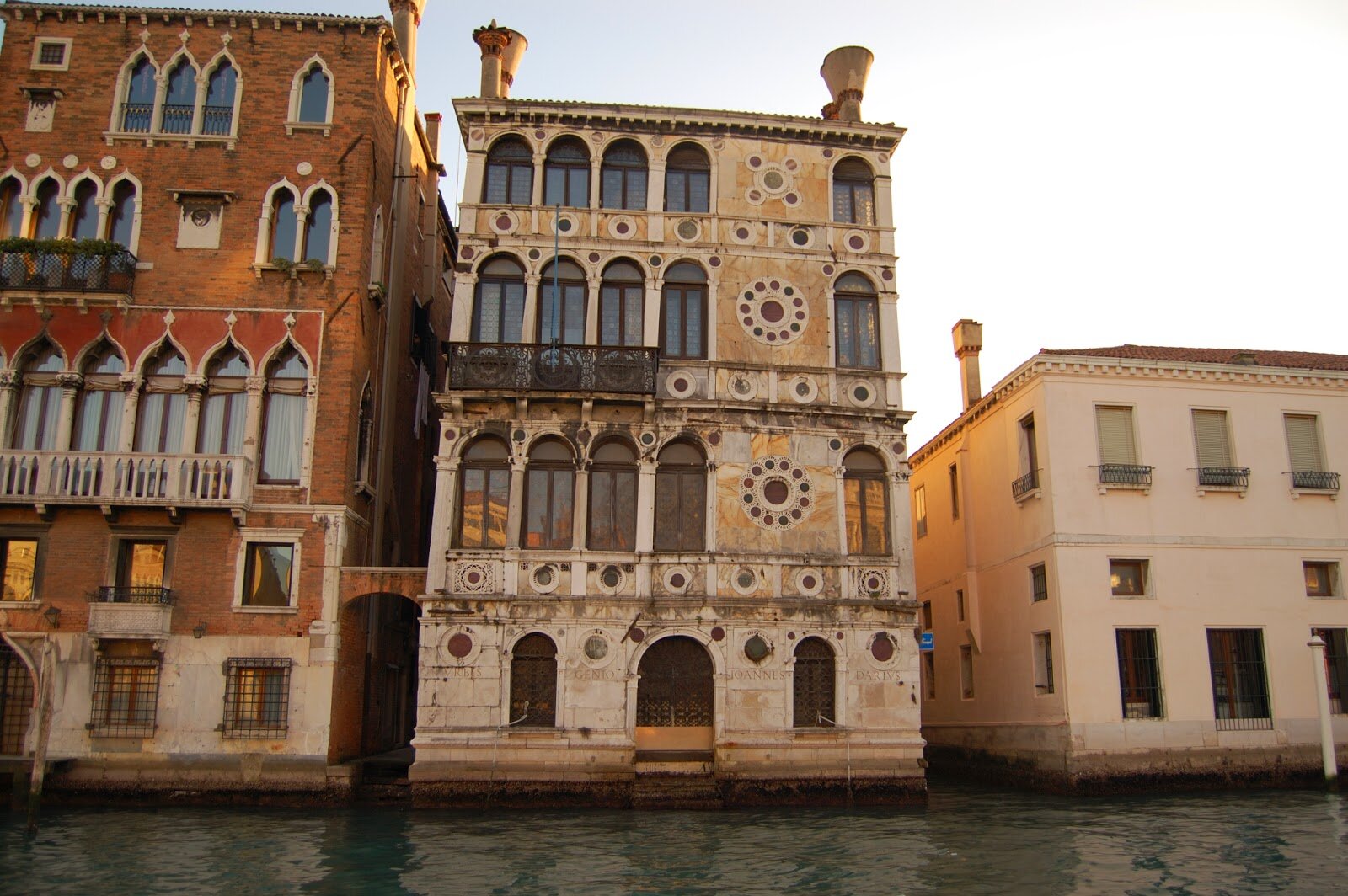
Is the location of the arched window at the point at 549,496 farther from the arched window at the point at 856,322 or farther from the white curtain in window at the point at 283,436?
the arched window at the point at 856,322

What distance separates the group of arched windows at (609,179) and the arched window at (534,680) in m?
9.51

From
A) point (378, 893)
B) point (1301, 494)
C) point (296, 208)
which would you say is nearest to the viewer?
point (378, 893)

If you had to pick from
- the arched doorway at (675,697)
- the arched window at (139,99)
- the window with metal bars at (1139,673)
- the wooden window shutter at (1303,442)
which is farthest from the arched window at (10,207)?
the wooden window shutter at (1303,442)

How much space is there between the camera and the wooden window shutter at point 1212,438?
2533cm

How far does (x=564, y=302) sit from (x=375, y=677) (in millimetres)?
9359

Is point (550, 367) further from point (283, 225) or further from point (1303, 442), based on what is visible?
point (1303, 442)

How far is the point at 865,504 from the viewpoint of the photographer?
76.6 ft

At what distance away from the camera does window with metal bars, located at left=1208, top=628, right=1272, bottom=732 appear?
2397cm

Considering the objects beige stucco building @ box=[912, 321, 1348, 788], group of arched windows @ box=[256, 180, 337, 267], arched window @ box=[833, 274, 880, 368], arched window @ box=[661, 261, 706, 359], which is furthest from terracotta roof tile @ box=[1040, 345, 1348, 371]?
group of arched windows @ box=[256, 180, 337, 267]

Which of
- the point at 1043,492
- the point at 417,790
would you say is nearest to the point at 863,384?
the point at 1043,492

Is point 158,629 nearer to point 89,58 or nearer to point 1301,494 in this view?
point 89,58

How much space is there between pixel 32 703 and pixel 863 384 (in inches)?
705

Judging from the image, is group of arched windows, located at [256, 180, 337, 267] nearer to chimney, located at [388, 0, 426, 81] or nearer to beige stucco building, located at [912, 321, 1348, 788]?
chimney, located at [388, 0, 426, 81]

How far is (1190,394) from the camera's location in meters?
25.4
